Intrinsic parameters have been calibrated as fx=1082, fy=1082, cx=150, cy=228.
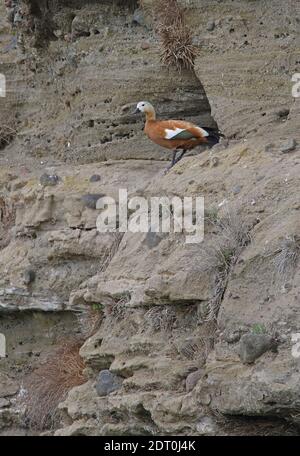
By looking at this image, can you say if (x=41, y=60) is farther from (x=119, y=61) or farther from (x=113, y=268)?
(x=113, y=268)

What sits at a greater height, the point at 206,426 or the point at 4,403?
the point at 4,403

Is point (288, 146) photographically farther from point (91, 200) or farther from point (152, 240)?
point (91, 200)

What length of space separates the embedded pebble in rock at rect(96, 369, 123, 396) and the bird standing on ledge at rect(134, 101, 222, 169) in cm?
256

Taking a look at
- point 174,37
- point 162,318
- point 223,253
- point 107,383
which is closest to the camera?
point 223,253

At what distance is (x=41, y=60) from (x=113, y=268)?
4060 mm

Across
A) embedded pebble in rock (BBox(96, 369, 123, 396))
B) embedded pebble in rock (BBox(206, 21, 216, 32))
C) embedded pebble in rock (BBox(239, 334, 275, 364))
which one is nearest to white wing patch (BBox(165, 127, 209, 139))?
embedded pebble in rock (BBox(206, 21, 216, 32))

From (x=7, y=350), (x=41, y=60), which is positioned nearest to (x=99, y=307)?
(x=7, y=350)

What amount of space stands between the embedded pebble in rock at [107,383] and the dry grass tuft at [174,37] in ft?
12.3

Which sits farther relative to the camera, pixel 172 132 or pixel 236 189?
pixel 172 132

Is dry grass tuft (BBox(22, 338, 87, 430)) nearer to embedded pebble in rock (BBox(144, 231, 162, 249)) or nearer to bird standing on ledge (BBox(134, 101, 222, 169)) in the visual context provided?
embedded pebble in rock (BBox(144, 231, 162, 249))

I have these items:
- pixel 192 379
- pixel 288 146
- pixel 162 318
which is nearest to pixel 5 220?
pixel 162 318

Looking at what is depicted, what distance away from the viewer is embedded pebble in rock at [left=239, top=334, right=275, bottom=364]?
25.9 ft

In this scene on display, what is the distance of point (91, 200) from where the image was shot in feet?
36.1

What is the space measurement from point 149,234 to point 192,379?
1.94 meters
